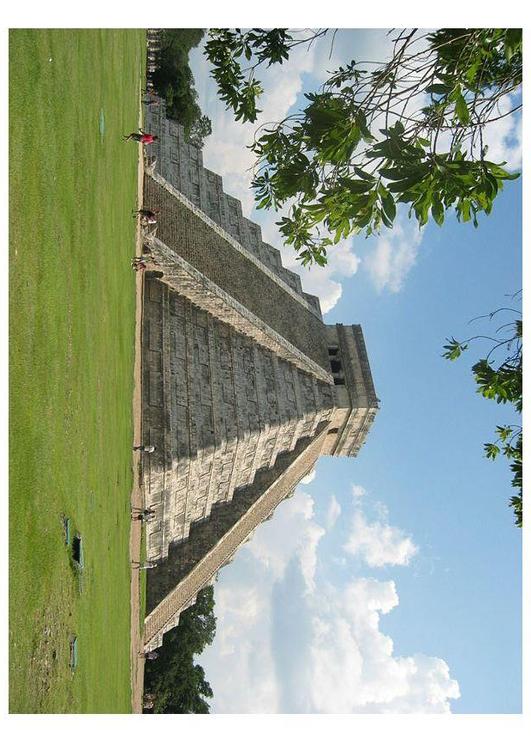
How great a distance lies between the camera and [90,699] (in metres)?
11.0

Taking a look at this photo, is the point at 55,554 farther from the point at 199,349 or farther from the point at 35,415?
the point at 199,349

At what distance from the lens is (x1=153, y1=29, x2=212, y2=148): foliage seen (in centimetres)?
3812

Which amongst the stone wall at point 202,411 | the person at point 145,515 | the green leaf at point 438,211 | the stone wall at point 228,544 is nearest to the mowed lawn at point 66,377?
the person at point 145,515

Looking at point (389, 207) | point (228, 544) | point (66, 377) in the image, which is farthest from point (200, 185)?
point (389, 207)

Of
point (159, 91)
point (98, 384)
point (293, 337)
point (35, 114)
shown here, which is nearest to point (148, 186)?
point (293, 337)

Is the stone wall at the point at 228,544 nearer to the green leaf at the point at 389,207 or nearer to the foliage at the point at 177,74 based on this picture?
the green leaf at the point at 389,207

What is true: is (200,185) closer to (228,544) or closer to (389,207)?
(228,544)

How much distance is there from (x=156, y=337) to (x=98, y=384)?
334 inches

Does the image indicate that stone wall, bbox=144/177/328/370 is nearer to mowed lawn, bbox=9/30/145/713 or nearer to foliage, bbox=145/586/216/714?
mowed lawn, bbox=9/30/145/713

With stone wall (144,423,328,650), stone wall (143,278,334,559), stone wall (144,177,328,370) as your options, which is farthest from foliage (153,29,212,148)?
stone wall (144,423,328,650)

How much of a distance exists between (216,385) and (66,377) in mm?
12564

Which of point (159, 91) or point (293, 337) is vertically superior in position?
point (159, 91)

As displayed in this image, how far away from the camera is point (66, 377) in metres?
9.90

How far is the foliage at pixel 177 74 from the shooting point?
1501 inches
